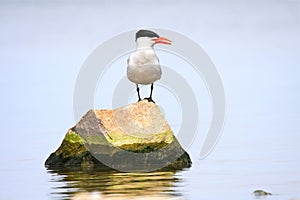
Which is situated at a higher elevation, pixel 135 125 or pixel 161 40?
pixel 161 40

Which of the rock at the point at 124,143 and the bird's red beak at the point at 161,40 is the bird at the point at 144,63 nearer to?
the bird's red beak at the point at 161,40

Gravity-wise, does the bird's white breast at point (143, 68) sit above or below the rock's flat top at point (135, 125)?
above

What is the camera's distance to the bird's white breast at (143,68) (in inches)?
667

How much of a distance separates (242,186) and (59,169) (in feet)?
10.6

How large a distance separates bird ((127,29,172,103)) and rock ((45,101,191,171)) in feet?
1.45

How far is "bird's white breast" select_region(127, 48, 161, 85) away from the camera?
1695 centimetres

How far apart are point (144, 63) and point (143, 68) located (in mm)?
107

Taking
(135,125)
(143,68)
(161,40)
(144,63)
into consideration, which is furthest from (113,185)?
(161,40)

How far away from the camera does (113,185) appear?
49.3 ft

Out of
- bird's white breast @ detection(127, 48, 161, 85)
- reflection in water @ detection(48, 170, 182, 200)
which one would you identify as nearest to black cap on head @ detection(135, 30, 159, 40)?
bird's white breast @ detection(127, 48, 161, 85)

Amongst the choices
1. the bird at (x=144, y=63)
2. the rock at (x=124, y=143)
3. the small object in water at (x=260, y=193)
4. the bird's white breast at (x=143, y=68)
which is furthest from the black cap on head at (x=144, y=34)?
the small object in water at (x=260, y=193)

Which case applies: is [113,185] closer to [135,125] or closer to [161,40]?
[135,125]

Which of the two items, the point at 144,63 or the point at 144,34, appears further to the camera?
the point at 144,34

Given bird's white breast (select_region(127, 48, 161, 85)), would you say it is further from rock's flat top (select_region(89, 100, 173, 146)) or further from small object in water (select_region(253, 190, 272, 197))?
small object in water (select_region(253, 190, 272, 197))
